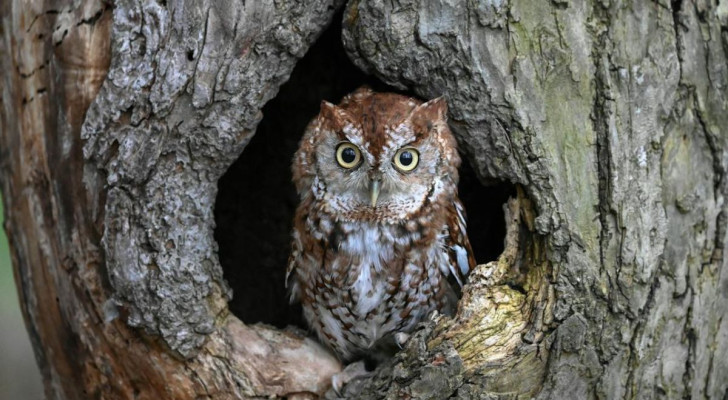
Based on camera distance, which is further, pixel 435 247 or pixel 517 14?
pixel 435 247

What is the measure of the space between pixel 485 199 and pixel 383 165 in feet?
3.94

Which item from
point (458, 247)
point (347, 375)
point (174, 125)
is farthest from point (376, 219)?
point (174, 125)

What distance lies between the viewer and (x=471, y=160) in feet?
9.02

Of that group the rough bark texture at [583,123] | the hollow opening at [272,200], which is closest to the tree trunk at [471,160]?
the rough bark texture at [583,123]

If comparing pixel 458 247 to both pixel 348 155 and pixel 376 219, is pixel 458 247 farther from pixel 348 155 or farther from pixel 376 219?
pixel 348 155

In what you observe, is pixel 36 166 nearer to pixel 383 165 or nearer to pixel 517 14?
pixel 383 165

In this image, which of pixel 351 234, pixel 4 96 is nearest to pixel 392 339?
pixel 351 234

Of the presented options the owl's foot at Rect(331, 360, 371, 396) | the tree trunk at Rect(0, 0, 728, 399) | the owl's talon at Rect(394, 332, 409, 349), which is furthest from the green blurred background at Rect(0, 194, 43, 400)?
the owl's talon at Rect(394, 332, 409, 349)

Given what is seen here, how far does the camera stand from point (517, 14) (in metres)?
2.53

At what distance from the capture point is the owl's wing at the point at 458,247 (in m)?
2.84

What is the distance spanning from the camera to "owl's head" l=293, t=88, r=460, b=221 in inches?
98.5

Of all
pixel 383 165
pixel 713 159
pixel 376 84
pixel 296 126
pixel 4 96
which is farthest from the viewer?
pixel 296 126

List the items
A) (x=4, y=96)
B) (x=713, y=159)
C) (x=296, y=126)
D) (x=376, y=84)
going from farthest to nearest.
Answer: (x=296, y=126) → (x=376, y=84) → (x=4, y=96) → (x=713, y=159)

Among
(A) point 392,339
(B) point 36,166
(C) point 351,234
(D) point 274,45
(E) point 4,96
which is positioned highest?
(D) point 274,45
